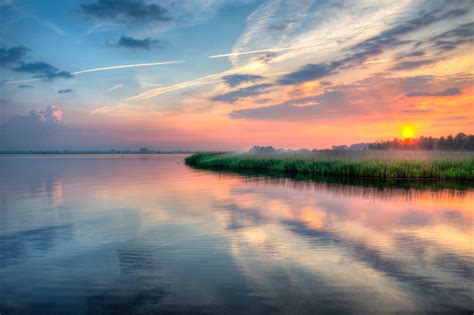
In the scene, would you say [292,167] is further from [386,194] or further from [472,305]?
[472,305]

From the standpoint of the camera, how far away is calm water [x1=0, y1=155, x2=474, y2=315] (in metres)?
6.41

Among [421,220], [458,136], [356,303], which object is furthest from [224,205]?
[458,136]

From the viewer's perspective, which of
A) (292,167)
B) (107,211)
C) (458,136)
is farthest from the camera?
(458,136)

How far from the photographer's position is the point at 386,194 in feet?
75.6

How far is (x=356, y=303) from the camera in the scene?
629cm

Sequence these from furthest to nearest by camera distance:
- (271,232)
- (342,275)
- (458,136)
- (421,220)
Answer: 1. (458,136)
2. (421,220)
3. (271,232)
4. (342,275)

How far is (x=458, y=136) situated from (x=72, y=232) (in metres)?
105

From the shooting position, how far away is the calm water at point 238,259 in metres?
6.41

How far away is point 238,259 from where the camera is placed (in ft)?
29.8

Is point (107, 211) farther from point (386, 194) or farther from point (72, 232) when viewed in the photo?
point (386, 194)

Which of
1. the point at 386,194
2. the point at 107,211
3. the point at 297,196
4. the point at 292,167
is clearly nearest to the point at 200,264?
the point at 107,211

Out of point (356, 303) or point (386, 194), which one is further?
point (386, 194)

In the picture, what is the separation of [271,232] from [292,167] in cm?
3711

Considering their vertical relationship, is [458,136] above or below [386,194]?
above
